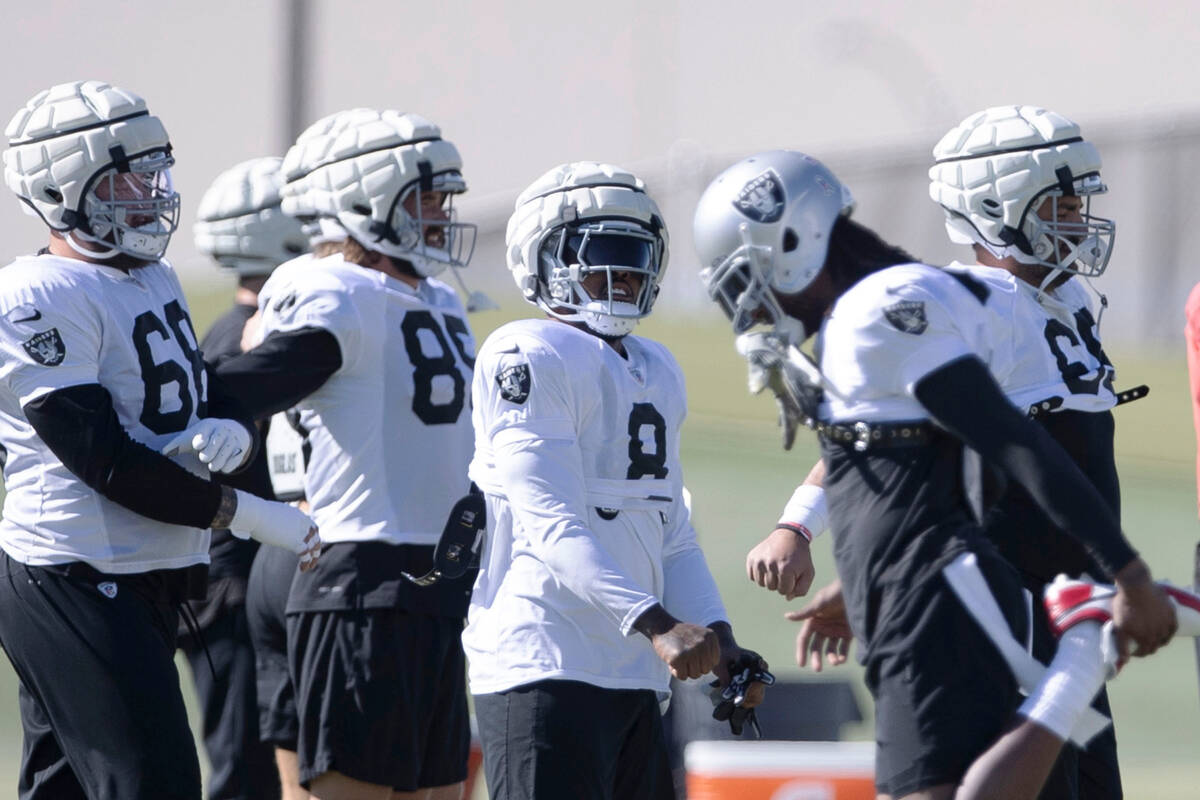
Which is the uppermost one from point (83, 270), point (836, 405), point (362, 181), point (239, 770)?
point (362, 181)

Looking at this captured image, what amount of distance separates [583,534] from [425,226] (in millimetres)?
1599

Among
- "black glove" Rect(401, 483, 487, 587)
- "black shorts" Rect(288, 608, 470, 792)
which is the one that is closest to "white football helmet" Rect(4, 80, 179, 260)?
"black glove" Rect(401, 483, 487, 587)

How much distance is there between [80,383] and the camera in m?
3.94

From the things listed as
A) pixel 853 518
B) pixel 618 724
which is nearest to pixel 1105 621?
pixel 853 518

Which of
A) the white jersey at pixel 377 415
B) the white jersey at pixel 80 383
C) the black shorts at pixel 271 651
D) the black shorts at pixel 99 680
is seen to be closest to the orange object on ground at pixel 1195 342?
the white jersey at pixel 377 415

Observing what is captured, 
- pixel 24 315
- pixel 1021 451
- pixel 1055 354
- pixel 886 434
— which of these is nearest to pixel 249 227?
pixel 24 315

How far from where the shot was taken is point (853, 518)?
3359 mm

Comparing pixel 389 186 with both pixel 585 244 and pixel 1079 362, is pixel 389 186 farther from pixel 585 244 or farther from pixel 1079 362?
pixel 1079 362

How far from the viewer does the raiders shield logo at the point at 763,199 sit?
11.8 ft

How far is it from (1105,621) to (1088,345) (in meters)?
1.34

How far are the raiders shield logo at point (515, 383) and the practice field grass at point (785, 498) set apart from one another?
101cm

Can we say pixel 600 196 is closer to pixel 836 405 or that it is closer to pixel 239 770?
pixel 836 405

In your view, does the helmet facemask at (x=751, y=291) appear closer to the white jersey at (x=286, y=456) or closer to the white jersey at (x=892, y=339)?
the white jersey at (x=892, y=339)

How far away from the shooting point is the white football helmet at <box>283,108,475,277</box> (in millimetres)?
5012
